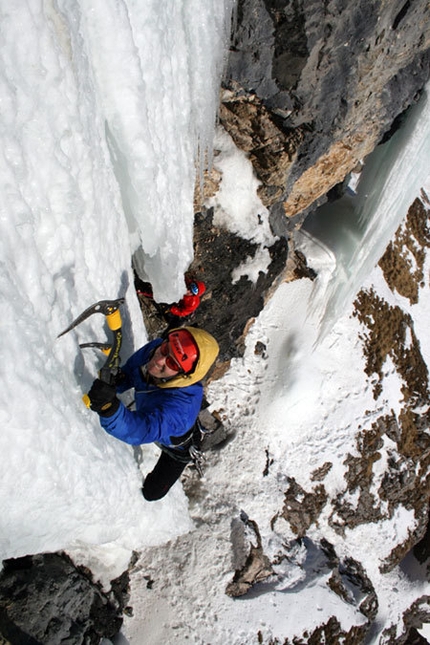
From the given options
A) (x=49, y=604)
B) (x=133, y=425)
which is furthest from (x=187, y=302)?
(x=49, y=604)

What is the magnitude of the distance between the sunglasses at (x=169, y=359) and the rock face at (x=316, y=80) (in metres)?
2.45

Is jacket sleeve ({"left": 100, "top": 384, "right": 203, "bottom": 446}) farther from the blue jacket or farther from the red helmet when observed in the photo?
the red helmet

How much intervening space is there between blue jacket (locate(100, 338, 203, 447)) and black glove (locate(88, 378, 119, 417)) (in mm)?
109

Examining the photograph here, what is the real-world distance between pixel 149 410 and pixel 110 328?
680 mm

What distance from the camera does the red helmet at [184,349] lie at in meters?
3.30

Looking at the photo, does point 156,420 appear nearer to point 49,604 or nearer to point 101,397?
point 101,397

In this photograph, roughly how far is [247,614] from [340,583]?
5.96ft

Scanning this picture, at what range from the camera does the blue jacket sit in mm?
3070

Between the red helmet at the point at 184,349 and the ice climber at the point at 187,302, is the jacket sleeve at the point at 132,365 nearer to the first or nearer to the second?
the red helmet at the point at 184,349

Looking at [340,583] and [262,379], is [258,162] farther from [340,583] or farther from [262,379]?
[340,583]

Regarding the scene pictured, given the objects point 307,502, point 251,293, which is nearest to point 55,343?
point 251,293

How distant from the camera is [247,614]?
21.4 ft

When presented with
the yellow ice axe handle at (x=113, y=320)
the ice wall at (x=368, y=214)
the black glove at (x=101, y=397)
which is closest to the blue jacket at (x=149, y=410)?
the black glove at (x=101, y=397)

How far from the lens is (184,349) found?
3.30m
